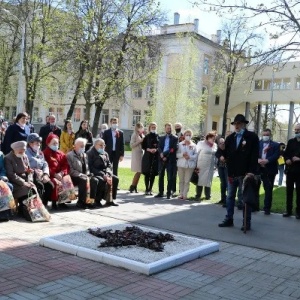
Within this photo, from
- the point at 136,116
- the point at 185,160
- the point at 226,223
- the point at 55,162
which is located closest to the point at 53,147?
the point at 55,162

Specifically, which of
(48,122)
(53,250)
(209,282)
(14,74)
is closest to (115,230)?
(53,250)

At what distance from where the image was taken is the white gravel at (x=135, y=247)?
583 centimetres

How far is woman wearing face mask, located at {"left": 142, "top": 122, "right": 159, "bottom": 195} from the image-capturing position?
40.2 ft

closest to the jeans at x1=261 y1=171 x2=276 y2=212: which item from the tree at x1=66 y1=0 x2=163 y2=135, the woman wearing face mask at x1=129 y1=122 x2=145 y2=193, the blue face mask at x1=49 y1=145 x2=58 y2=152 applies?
the woman wearing face mask at x1=129 y1=122 x2=145 y2=193

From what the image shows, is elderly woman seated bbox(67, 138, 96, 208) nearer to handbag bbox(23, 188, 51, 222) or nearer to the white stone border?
handbag bbox(23, 188, 51, 222)

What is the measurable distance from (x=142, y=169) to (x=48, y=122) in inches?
128

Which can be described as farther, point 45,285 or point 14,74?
point 14,74

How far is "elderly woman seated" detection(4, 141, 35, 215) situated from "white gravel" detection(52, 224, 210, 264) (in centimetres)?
193

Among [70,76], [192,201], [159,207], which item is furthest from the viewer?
[70,76]

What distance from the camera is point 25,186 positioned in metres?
8.30

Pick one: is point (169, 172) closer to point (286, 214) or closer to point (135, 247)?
point (286, 214)

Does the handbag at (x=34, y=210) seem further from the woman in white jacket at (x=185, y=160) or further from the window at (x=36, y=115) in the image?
the window at (x=36, y=115)

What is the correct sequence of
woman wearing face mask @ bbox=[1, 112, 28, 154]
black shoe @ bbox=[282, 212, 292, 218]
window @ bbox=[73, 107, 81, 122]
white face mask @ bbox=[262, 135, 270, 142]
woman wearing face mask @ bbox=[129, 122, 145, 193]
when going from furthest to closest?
1. window @ bbox=[73, 107, 81, 122]
2. woman wearing face mask @ bbox=[129, 122, 145, 193]
3. white face mask @ bbox=[262, 135, 270, 142]
4. woman wearing face mask @ bbox=[1, 112, 28, 154]
5. black shoe @ bbox=[282, 212, 292, 218]

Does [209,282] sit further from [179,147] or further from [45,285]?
[179,147]
